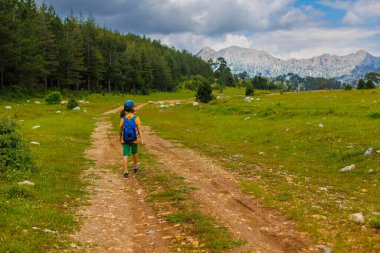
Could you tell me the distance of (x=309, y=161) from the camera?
19438 mm

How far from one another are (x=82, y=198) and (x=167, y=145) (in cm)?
1379

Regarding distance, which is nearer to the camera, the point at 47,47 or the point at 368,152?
the point at 368,152

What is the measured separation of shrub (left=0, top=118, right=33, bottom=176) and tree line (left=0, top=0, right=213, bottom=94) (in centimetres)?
5642

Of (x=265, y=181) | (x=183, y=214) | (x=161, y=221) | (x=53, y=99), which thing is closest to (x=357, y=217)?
(x=183, y=214)

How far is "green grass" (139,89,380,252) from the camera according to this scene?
970 cm

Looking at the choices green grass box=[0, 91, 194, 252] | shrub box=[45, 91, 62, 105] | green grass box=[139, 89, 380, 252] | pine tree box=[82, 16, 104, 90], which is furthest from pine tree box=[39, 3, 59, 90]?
green grass box=[0, 91, 194, 252]

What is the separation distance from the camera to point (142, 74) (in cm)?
13738

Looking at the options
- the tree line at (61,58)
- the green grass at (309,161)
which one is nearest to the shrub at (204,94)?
the green grass at (309,161)

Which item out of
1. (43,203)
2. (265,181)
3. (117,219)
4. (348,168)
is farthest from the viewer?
(348,168)

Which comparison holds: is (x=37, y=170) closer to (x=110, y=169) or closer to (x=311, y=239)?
(x=110, y=169)

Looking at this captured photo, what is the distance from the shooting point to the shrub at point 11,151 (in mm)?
14451

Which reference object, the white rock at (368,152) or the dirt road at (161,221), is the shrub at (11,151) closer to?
the dirt road at (161,221)

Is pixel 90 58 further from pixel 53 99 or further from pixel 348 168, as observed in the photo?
pixel 348 168

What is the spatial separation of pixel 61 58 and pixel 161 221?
92432 millimetres
